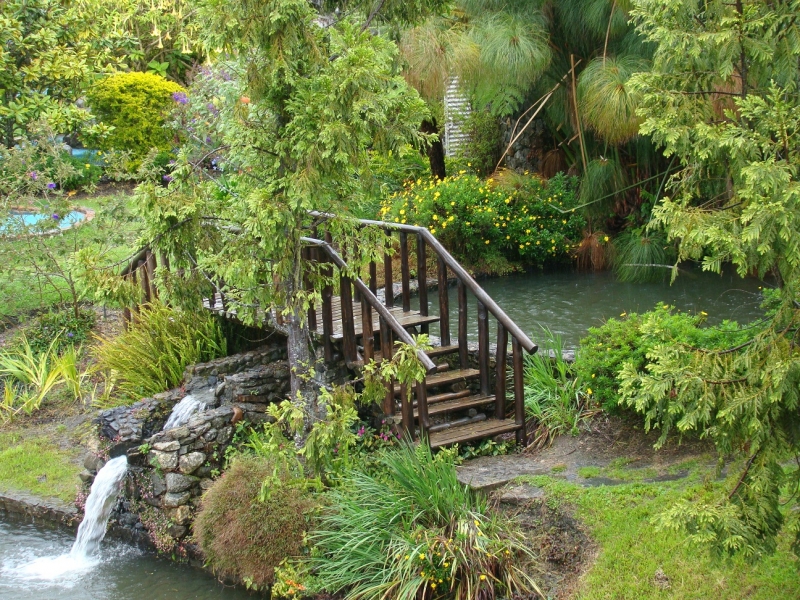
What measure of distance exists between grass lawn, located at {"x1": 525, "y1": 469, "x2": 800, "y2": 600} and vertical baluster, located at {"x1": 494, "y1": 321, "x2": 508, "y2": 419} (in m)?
1.12

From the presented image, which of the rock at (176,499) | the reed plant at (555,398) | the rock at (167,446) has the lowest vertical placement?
the rock at (176,499)

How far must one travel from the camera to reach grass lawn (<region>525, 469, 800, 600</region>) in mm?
4770

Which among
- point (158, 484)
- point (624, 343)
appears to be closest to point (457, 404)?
point (624, 343)

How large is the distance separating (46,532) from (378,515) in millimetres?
3546

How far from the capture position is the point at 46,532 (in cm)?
769

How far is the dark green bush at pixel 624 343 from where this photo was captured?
6.43 m

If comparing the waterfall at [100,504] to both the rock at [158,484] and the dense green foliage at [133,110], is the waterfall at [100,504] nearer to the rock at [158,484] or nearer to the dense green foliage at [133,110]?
the rock at [158,484]

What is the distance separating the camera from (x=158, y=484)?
7223mm

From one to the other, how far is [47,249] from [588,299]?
6.79 meters

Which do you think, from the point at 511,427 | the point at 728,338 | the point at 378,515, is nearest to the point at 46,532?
the point at 378,515

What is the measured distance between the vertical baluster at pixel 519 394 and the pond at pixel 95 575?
7.74 ft

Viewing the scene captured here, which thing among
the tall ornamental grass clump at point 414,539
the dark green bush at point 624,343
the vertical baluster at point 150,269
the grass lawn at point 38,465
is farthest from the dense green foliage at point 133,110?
the tall ornamental grass clump at point 414,539

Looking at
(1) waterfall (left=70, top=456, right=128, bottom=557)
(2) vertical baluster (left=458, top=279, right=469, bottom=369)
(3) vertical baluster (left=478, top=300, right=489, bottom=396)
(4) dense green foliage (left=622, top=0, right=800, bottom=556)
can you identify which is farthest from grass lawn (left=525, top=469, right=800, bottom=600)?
(1) waterfall (left=70, top=456, right=128, bottom=557)

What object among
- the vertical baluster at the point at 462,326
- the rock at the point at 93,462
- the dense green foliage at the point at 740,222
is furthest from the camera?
the rock at the point at 93,462
